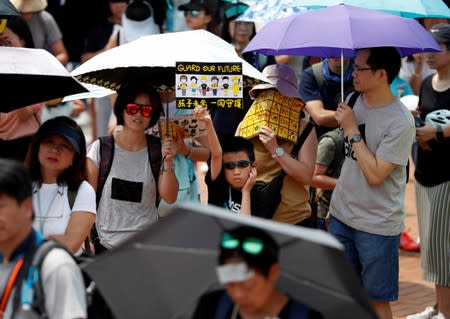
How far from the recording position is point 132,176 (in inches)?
246

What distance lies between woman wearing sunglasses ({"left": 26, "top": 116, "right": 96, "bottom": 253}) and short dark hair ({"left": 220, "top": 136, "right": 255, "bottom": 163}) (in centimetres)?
116

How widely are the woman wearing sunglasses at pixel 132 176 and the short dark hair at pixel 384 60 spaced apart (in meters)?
1.28

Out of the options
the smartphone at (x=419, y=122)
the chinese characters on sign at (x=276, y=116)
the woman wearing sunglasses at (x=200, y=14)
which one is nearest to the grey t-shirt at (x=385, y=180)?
the chinese characters on sign at (x=276, y=116)

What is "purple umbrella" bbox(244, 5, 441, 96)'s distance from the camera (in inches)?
242

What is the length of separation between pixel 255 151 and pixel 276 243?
3169 mm

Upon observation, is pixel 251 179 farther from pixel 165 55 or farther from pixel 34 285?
pixel 34 285

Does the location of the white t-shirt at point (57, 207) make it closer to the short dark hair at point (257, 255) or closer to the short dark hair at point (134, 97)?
the short dark hair at point (134, 97)

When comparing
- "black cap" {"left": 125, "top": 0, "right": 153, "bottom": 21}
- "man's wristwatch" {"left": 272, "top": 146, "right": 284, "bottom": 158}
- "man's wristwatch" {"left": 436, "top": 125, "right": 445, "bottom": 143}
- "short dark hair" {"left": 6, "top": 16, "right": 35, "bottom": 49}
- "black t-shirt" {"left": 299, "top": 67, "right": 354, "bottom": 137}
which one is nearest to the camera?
"man's wristwatch" {"left": 272, "top": 146, "right": 284, "bottom": 158}

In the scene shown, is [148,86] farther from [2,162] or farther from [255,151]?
[2,162]

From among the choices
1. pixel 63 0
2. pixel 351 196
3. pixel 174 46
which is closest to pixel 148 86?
pixel 174 46

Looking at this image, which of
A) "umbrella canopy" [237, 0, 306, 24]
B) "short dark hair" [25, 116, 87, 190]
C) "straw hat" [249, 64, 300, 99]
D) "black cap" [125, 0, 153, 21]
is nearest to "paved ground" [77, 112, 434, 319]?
"straw hat" [249, 64, 300, 99]

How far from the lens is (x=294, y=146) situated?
21.9ft

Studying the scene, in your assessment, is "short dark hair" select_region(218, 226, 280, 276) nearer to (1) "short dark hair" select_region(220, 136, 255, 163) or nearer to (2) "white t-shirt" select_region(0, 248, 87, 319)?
(2) "white t-shirt" select_region(0, 248, 87, 319)

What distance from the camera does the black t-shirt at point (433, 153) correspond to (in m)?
7.29
